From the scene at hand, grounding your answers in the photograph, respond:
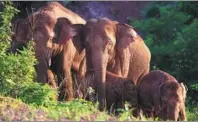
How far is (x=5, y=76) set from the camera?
11125 millimetres

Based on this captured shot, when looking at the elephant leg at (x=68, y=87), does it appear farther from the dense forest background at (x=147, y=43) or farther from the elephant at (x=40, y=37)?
the dense forest background at (x=147, y=43)

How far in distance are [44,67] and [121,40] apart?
1.54 metres

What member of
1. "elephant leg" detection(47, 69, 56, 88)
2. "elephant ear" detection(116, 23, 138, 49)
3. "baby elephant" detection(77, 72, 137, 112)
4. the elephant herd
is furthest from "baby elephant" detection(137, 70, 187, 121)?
"elephant leg" detection(47, 69, 56, 88)

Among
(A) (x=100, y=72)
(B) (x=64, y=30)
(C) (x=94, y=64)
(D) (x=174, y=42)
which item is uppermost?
(B) (x=64, y=30)

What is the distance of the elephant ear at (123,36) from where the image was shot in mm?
13938

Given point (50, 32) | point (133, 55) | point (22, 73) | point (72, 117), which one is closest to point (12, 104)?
point (72, 117)

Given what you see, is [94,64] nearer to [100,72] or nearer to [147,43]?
[100,72]

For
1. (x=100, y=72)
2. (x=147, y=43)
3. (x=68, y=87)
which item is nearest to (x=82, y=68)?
(x=68, y=87)

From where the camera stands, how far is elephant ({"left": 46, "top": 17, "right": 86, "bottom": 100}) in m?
13.8

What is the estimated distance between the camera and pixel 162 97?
12.5 meters

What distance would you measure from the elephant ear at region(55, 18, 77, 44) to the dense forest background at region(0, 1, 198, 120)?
79cm

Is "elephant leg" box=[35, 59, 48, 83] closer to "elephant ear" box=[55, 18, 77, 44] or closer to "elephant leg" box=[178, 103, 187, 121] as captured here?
"elephant ear" box=[55, 18, 77, 44]

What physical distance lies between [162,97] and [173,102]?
32 cm

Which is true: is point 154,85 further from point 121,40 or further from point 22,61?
point 22,61
